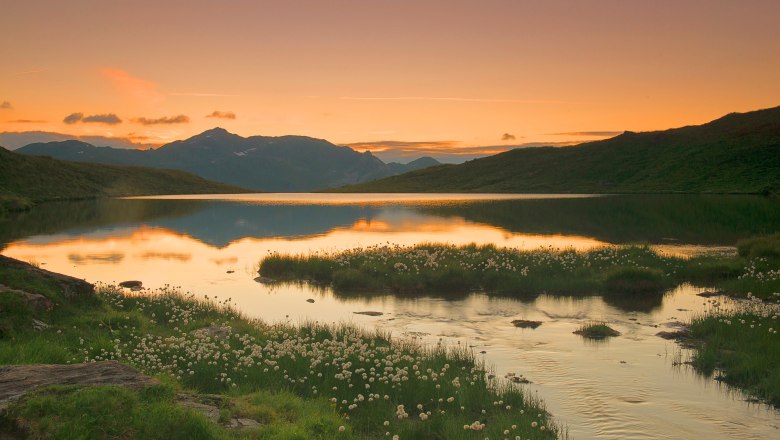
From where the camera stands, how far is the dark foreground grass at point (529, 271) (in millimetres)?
32469

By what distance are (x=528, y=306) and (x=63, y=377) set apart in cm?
2198

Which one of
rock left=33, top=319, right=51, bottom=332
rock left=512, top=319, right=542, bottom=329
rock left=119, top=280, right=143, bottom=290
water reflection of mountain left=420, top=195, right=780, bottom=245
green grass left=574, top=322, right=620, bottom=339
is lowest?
rock left=119, top=280, right=143, bottom=290

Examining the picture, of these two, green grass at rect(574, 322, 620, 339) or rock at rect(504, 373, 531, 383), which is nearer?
rock at rect(504, 373, 531, 383)

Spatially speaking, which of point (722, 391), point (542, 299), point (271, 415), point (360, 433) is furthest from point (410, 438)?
point (542, 299)

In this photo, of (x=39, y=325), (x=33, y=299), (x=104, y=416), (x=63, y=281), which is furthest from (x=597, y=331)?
(x=63, y=281)

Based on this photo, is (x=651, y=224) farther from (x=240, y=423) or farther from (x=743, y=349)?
(x=240, y=423)

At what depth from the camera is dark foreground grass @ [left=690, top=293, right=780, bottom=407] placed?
16.8 metres

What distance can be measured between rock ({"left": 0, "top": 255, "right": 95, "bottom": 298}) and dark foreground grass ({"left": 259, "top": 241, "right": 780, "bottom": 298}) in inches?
584

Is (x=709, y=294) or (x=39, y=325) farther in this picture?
(x=709, y=294)

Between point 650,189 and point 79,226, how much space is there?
158985 millimetres

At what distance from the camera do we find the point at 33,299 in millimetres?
19969

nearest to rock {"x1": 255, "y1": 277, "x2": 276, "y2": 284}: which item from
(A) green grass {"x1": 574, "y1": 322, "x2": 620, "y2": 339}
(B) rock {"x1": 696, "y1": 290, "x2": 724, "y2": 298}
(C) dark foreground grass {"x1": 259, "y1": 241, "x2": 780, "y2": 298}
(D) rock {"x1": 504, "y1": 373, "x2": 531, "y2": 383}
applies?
(C) dark foreground grass {"x1": 259, "y1": 241, "x2": 780, "y2": 298}

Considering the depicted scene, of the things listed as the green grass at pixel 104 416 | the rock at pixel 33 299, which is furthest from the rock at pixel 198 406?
the rock at pixel 33 299

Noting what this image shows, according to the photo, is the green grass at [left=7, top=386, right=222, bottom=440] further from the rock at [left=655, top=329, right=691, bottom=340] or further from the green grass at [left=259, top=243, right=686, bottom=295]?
the green grass at [left=259, top=243, right=686, bottom=295]
